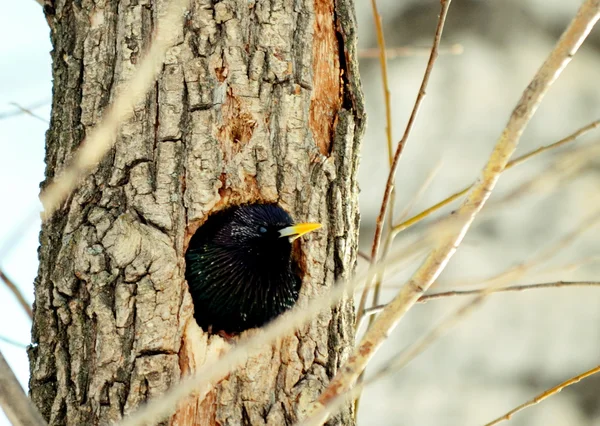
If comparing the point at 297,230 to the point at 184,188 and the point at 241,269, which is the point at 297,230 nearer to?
the point at 184,188

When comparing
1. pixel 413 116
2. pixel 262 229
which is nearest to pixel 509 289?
pixel 413 116

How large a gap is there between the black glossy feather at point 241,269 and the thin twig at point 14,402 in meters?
1.12

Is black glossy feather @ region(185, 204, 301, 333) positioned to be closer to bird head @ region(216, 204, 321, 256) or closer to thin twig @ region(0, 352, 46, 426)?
bird head @ region(216, 204, 321, 256)

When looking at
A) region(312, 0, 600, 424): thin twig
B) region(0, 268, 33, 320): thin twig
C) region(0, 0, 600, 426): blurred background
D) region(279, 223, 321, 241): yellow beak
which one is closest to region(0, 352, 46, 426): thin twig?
region(312, 0, 600, 424): thin twig

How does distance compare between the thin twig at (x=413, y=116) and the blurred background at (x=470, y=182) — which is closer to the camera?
the thin twig at (x=413, y=116)

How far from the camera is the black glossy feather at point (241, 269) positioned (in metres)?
2.72

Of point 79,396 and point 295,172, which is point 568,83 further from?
point 79,396

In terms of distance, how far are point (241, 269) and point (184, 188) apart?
26.1 inches

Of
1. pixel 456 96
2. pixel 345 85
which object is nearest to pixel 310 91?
pixel 345 85

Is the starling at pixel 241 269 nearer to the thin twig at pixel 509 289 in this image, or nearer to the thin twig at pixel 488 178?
the thin twig at pixel 509 289

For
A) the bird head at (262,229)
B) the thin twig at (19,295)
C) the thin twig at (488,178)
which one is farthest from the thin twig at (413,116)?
the thin twig at (19,295)

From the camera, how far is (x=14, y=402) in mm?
1514

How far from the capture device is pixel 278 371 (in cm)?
237

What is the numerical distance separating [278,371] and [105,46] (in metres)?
1.11
